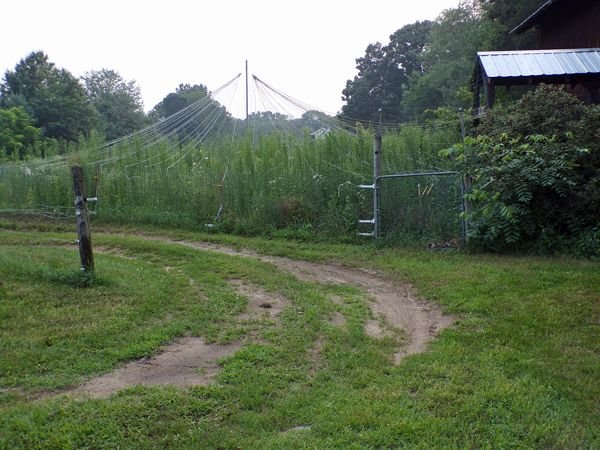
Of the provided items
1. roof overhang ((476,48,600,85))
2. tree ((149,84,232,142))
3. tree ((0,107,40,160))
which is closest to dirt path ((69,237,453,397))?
tree ((149,84,232,142))

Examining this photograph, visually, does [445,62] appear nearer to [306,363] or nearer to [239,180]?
[239,180]

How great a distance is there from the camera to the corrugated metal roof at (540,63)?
11703 mm

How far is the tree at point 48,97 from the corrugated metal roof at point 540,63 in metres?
29.9

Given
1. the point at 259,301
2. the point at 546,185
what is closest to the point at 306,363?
the point at 259,301

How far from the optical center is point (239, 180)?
39.6ft

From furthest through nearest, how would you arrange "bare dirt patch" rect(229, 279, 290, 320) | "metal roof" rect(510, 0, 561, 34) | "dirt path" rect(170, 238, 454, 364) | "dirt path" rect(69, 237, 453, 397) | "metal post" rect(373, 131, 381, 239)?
"metal roof" rect(510, 0, 561, 34)
"metal post" rect(373, 131, 381, 239)
"bare dirt patch" rect(229, 279, 290, 320)
"dirt path" rect(170, 238, 454, 364)
"dirt path" rect(69, 237, 453, 397)

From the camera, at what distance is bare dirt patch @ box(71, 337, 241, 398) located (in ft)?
12.3

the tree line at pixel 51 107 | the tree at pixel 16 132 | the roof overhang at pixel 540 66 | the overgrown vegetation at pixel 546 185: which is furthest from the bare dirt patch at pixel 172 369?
the tree line at pixel 51 107

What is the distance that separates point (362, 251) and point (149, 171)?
7.69 metres

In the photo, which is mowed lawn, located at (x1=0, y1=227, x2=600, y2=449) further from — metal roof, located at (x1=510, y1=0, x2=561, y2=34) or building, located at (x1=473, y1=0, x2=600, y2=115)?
metal roof, located at (x1=510, y1=0, x2=561, y2=34)

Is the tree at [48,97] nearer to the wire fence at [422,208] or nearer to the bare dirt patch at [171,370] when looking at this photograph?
the wire fence at [422,208]

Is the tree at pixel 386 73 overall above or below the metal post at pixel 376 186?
above

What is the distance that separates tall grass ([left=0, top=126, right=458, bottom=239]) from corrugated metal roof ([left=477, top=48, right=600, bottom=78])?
194 centimetres

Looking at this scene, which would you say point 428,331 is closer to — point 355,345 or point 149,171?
point 355,345
